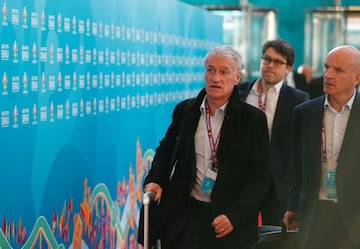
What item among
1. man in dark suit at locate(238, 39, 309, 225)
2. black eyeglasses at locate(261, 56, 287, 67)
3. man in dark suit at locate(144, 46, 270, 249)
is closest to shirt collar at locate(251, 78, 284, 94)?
man in dark suit at locate(238, 39, 309, 225)

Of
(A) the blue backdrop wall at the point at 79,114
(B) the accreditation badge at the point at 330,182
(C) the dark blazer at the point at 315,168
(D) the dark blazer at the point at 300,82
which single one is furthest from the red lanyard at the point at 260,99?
(D) the dark blazer at the point at 300,82

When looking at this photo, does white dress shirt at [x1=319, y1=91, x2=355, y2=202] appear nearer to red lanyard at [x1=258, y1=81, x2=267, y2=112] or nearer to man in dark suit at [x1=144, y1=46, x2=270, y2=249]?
man in dark suit at [x1=144, y1=46, x2=270, y2=249]

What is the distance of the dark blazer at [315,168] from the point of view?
18.1 ft

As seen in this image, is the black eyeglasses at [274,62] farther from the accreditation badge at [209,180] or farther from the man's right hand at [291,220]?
the accreditation badge at [209,180]

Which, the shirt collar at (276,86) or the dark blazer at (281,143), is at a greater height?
the shirt collar at (276,86)

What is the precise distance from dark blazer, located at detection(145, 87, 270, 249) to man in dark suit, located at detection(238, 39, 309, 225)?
203 centimetres

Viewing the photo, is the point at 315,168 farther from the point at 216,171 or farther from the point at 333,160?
the point at 216,171

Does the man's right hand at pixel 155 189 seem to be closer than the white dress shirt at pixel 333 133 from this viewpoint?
Yes

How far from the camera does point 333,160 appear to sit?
221 inches

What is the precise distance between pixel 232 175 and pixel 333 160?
717mm

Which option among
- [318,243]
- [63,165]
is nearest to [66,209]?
[63,165]

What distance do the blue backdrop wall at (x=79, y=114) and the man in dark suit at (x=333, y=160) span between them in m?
1.54

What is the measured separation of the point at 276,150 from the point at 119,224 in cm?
141

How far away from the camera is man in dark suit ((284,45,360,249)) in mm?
5527
